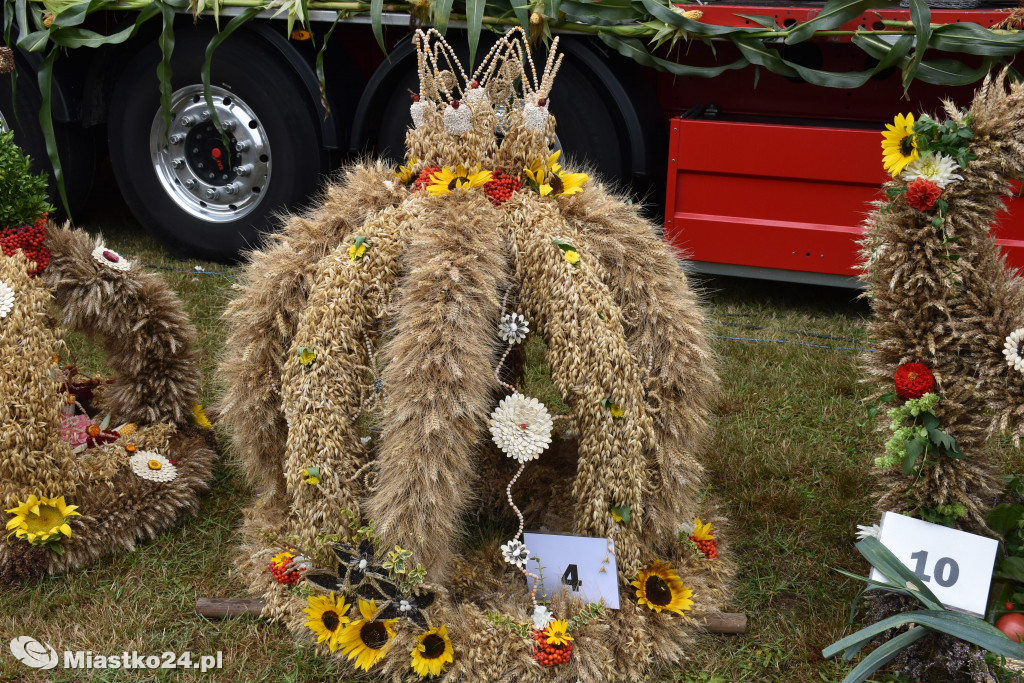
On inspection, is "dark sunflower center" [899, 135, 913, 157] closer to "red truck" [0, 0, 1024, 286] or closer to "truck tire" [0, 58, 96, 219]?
"red truck" [0, 0, 1024, 286]

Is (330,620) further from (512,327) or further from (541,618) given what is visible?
(512,327)

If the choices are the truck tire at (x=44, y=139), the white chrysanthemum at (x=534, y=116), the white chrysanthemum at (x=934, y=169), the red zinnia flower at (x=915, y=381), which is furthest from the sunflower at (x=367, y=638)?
the truck tire at (x=44, y=139)

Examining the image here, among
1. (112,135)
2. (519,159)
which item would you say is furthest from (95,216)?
(519,159)

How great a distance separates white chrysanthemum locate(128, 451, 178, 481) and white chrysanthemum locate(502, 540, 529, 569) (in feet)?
4.10

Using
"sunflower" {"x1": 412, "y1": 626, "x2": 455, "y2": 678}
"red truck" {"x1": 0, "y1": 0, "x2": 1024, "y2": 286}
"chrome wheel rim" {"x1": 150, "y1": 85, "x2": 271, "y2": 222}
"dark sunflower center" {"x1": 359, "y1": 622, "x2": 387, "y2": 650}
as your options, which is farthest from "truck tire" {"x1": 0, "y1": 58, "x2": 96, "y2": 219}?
"sunflower" {"x1": 412, "y1": 626, "x2": 455, "y2": 678}

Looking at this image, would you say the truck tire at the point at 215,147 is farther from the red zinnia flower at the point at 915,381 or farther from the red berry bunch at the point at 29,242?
the red zinnia flower at the point at 915,381

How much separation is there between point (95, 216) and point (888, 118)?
5264 mm

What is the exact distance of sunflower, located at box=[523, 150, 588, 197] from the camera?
2.32 m

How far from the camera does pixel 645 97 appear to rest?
Result: 440 centimetres

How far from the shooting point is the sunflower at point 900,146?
2.13 meters

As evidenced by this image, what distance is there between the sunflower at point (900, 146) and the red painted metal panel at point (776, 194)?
6.34 feet

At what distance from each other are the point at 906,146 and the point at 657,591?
129 cm

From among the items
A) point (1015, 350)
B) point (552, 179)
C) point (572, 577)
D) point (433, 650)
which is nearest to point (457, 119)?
point (552, 179)

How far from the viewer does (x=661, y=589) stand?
2273 mm
